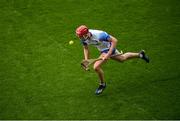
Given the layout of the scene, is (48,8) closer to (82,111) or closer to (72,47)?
(72,47)

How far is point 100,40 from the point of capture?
30.1 ft

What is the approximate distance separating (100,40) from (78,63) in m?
2.04

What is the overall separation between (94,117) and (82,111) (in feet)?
1.27

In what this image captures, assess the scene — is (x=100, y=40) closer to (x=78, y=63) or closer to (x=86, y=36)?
(x=86, y=36)

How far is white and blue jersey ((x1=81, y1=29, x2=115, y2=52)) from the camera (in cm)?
912

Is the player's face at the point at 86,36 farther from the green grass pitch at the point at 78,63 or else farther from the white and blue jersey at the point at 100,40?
the green grass pitch at the point at 78,63

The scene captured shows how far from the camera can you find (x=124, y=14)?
13797mm

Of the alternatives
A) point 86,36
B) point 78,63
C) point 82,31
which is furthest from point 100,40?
point 78,63

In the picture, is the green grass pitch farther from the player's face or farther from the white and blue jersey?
the player's face

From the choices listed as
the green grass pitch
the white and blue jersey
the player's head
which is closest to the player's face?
the player's head

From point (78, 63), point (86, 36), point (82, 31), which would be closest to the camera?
point (82, 31)

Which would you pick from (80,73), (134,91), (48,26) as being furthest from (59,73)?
(48,26)

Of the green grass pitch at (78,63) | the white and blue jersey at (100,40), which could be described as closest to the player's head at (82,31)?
the white and blue jersey at (100,40)

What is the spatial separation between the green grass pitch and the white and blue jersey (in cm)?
110
